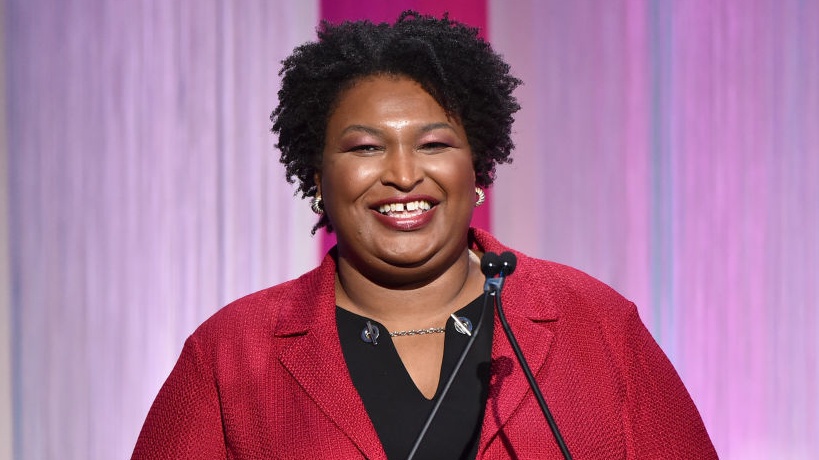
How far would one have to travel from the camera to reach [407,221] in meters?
1.88

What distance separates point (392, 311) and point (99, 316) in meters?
1.22

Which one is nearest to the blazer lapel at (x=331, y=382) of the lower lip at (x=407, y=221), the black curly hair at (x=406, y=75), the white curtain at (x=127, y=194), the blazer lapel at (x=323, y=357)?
the blazer lapel at (x=323, y=357)

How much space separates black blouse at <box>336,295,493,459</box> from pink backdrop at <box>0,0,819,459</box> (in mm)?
1124

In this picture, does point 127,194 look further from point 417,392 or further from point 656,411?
point 656,411

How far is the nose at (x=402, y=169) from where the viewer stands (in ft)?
6.06

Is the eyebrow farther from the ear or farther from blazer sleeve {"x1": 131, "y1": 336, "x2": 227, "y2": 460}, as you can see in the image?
blazer sleeve {"x1": 131, "y1": 336, "x2": 227, "y2": 460}

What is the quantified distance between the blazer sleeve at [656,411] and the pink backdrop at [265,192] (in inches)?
45.0

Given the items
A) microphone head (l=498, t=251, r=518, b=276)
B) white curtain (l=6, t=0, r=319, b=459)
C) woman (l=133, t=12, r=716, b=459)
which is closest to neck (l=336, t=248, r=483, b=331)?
woman (l=133, t=12, r=716, b=459)

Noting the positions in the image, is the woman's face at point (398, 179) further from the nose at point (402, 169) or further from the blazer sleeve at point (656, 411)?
the blazer sleeve at point (656, 411)

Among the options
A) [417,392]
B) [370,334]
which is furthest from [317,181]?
[417,392]

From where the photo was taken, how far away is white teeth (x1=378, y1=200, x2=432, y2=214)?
1875mm

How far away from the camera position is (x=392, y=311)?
2.00 meters

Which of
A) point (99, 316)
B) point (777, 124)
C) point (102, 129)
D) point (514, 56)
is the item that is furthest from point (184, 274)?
point (777, 124)

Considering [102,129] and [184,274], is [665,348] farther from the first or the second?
[102,129]
